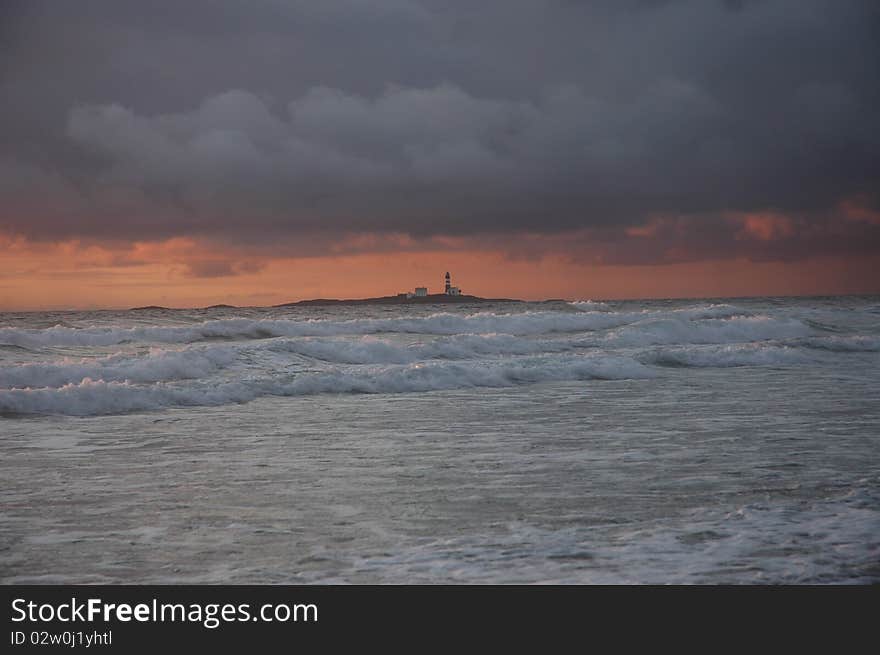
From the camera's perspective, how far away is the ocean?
14.6ft

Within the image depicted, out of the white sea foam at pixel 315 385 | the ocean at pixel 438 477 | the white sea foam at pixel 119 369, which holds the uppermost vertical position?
the white sea foam at pixel 119 369

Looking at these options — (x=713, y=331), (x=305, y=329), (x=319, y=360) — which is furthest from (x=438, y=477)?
(x=305, y=329)

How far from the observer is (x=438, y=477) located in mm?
6758

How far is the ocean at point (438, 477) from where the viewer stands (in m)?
4.45

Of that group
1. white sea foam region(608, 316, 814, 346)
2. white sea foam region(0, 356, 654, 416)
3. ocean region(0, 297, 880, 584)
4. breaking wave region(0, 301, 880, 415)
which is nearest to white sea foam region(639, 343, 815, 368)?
breaking wave region(0, 301, 880, 415)

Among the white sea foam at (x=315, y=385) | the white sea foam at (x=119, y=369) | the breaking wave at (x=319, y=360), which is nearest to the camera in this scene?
the white sea foam at (x=315, y=385)

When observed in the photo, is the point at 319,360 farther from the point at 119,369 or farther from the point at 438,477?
the point at 438,477

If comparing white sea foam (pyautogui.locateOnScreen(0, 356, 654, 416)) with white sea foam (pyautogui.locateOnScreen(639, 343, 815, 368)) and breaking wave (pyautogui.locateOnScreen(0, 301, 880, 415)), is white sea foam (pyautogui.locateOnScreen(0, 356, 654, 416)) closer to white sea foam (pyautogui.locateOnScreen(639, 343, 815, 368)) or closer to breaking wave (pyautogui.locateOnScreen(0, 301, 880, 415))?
breaking wave (pyautogui.locateOnScreen(0, 301, 880, 415))

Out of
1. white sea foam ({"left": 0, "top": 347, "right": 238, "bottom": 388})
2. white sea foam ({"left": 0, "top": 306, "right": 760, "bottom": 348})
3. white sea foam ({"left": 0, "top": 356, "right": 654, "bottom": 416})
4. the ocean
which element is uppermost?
white sea foam ({"left": 0, "top": 306, "right": 760, "bottom": 348})

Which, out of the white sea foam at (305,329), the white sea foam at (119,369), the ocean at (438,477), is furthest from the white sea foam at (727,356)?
the white sea foam at (305,329)

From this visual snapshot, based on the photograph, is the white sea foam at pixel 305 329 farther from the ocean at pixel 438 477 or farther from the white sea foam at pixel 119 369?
the ocean at pixel 438 477
